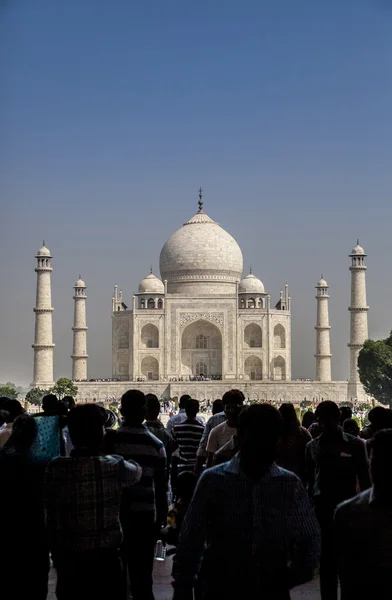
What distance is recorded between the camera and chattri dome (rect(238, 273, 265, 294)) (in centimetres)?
4228

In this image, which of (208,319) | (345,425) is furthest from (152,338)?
(345,425)

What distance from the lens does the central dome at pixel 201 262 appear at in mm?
42125

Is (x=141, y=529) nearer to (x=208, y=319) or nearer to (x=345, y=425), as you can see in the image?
(x=345, y=425)

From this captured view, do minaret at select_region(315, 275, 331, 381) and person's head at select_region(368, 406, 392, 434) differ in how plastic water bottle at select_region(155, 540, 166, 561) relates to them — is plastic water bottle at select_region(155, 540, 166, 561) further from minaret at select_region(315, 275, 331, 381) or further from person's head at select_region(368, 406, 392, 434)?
minaret at select_region(315, 275, 331, 381)

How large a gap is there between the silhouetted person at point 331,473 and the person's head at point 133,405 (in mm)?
936

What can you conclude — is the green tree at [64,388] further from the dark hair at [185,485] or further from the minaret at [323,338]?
the dark hair at [185,485]

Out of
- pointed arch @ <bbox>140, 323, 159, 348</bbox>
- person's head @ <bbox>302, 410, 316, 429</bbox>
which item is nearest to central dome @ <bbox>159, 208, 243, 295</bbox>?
pointed arch @ <bbox>140, 323, 159, 348</bbox>

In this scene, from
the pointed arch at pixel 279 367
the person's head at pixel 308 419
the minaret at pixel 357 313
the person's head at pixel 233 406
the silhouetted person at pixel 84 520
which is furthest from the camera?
the pointed arch at pixel 279 367

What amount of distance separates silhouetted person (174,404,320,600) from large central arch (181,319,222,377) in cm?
3771

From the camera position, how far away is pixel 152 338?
4094 cm

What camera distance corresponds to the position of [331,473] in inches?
191

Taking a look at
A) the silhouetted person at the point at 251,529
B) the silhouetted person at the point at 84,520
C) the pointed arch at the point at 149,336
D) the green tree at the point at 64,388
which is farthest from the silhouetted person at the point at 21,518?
the pointed arch at the point at 149,336

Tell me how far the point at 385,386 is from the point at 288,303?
22.5 ft

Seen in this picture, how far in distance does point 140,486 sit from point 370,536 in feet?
6.10
